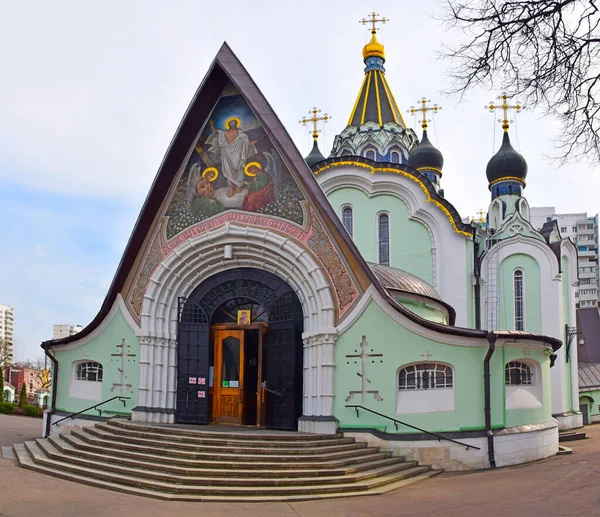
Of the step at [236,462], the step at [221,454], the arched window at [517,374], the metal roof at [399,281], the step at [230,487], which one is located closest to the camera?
the step at [230,487]

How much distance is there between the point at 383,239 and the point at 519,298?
17.2 ft

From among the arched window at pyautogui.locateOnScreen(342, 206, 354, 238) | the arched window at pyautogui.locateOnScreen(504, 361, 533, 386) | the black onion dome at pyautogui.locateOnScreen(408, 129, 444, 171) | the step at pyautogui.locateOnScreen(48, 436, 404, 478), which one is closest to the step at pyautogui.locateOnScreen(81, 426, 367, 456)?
the step at pyautogui.locateOnScreen(48, 436, 404, 478)

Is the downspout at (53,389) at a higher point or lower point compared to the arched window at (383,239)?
lower

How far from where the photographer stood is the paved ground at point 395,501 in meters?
8.79

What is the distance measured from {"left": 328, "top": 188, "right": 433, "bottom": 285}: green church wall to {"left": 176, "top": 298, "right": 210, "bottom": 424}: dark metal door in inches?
351

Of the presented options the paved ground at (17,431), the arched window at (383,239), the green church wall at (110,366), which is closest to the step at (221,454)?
the green church wall at (110,366)

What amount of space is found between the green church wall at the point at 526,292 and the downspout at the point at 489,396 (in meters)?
10.7

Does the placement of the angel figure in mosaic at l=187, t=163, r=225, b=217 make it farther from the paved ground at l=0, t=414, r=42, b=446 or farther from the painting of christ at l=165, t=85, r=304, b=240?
the paved ground at l=0, t=414, r=42, b=446

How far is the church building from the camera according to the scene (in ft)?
41.3

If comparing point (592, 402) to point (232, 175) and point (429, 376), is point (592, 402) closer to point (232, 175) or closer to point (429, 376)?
point (429, 376)

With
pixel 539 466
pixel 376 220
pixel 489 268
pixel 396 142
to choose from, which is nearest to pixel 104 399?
pixel 539 466

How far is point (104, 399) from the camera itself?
14.9 m

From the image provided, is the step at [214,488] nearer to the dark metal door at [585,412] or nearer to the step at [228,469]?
the step at [228,469]

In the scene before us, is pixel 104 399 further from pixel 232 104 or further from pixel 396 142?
pixel 396 142
